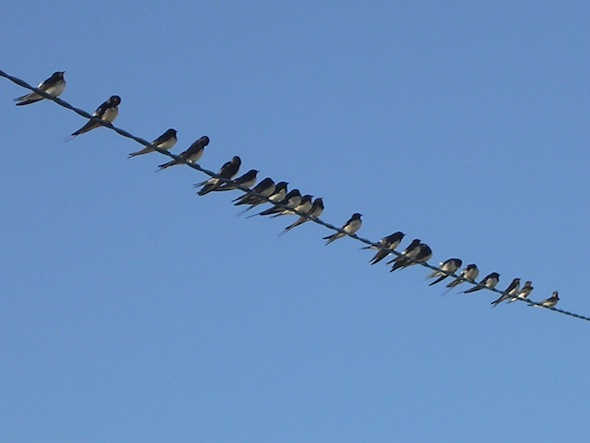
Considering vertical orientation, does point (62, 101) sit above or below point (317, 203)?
below

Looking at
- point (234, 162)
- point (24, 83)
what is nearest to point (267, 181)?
point (234, 162)

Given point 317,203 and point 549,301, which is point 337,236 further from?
point 549,301

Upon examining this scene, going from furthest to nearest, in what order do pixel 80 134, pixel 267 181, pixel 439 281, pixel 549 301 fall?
1. pixel 549 301
2. pixel 267 181
3. pixel 439 281
4. pixel 80 134

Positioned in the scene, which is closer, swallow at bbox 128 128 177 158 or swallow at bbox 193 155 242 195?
swallow at bbox 193 155 242 195

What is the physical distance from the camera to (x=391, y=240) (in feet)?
72.1

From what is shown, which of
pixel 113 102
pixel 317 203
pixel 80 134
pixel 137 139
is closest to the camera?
pixel 137 139

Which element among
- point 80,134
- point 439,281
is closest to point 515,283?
point 439,281

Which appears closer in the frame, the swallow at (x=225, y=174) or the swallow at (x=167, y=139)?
the swallow at (x=225, y=174)

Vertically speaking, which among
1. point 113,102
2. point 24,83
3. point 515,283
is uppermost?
point 515,283

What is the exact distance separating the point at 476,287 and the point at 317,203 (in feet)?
17.4

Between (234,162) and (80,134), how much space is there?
5.01m

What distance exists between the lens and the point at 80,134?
1338 cm

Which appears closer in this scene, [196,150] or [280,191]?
[196,150]

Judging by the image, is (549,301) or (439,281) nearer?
(439,281)
